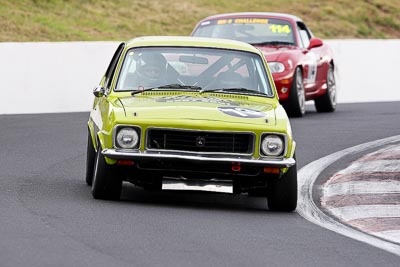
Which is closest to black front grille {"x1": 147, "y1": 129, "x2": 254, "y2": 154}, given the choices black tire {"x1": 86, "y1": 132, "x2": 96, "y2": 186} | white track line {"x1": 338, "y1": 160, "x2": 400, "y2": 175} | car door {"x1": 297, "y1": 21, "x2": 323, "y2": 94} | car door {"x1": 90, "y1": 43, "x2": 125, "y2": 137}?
car door {"x1": 90, "y1": 43, "x2": 125, "y2": 137}

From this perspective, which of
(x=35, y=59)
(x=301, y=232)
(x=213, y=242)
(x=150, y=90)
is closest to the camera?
(x=213, y=242)

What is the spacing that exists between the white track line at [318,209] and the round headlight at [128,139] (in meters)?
1.41

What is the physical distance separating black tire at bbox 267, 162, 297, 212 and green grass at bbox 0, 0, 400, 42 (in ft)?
60.0

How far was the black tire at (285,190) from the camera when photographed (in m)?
10.4

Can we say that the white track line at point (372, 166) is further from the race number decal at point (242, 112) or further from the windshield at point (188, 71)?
the race number decal at point (242, 112)

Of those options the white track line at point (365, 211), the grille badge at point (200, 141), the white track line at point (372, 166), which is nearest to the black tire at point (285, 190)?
the white track line at point (365, 211)

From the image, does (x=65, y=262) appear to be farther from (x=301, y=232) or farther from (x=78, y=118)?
(x=78, y=118)

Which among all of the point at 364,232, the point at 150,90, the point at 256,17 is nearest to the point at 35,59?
the point at 256,17

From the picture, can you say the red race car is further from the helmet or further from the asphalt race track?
the helmet

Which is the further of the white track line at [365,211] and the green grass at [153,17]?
the green grass at [153,17]

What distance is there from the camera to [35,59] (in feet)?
69.4

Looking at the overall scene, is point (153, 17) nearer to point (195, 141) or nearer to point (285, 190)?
point (285, 190)

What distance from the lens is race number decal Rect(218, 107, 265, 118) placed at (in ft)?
34.0

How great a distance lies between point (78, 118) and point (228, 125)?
9.95 metres
